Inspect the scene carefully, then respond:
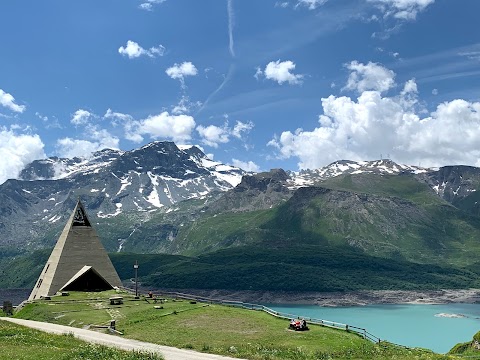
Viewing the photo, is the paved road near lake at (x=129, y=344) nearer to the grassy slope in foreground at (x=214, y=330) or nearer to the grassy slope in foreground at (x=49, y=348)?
the grassy slope in foreground at (x=214, y=330)

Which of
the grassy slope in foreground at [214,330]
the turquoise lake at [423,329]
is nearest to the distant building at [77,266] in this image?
the grassy slope in foreground at [214,330]

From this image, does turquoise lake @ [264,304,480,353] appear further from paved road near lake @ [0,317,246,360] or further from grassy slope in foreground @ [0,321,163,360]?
grassy slope in foreground @ [0,321,163,360]

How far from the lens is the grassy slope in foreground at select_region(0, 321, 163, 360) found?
86.0ft

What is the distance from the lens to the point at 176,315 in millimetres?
46375

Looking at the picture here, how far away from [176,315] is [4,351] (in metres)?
20.7

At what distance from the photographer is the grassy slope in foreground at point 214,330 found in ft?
108

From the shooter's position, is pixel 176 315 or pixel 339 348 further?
pixel 176 315

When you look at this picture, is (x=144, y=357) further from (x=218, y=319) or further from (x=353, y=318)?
(x=353, y=318)

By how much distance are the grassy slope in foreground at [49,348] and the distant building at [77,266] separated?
88.8 ft

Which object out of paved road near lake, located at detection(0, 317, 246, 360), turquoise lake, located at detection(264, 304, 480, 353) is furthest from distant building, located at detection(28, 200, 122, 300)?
turquoise lake, located at detection(264, 304, 480, 353)

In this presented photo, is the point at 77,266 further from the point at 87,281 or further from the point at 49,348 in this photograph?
the point at 49,348

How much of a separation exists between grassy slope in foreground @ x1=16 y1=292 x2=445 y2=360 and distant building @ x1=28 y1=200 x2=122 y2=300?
6603 millimetres

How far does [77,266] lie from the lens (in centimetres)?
6438

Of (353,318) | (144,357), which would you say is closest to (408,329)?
(353,318)
